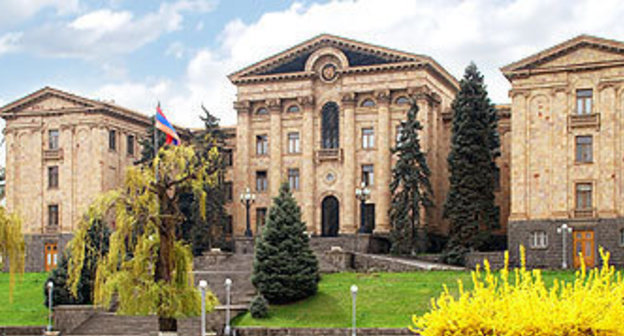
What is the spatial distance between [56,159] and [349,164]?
18937 mm

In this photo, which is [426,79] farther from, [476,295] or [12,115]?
[476,295]

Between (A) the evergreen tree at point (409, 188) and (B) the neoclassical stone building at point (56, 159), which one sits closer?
(A) the evergreen tree at point (409, 188)

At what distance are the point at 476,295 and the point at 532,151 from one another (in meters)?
32.1

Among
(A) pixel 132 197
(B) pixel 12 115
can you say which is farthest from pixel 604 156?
(B) pixel 12 115

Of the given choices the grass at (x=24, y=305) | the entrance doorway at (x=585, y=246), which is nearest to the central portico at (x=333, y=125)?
the entrance doorway at (x=585, y=246)

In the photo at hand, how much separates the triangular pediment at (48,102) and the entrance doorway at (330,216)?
51.2ft

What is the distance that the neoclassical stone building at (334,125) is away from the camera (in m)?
55.5

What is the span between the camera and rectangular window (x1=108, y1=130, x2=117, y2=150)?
58875 millimetres

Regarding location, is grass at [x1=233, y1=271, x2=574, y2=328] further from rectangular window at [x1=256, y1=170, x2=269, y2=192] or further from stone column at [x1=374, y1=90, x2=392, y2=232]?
rectangular window at [x1=256, y1=170, x2=269, y2=192]

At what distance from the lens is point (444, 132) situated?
5784 cm

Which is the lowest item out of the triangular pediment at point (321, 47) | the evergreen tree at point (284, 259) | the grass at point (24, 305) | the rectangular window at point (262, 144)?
the grass at point (24, 305)

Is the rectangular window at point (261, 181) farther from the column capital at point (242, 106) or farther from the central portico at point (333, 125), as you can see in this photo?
the column capital at point (242, 106)

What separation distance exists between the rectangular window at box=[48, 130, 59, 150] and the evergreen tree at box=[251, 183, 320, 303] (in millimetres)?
22649

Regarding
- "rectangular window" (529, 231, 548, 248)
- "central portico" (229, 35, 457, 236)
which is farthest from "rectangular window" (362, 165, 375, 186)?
"rectangular window" (529, 231, 548, 248)
